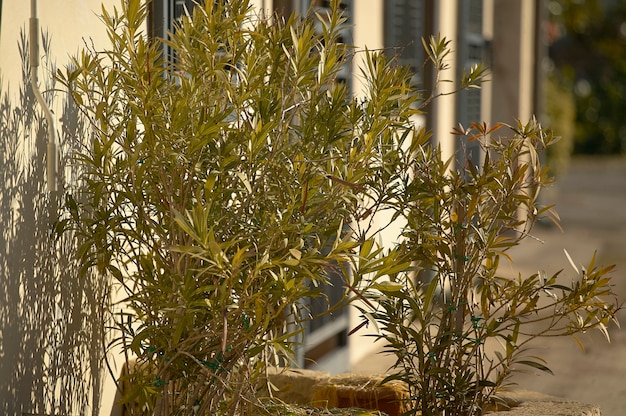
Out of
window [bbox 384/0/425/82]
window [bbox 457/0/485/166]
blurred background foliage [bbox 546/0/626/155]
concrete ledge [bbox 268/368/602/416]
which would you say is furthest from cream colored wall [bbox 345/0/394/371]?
blurred background foliage [bbox 546/0/626/155]

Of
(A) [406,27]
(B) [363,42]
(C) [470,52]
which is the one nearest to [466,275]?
(B) [363,42]

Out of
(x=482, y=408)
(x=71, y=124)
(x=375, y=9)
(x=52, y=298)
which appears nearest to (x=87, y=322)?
(x=52, y=298)

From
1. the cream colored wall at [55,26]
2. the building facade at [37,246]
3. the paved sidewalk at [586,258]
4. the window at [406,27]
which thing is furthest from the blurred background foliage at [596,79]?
the building facade at [37,246]

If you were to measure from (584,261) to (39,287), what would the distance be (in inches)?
Result: 269

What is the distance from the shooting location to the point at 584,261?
8680 millimetres

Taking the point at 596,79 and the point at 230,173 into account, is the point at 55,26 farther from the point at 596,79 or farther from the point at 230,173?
the point at 596,79

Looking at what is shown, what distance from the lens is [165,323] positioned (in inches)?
96.6

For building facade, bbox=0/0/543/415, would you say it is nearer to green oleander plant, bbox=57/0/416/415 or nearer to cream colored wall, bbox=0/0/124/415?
cream colored wall, bbox=0/0/124/415

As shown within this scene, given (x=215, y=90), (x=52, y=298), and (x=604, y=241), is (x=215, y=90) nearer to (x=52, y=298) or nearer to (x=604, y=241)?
(x=52, y=298)

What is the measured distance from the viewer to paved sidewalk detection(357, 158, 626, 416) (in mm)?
5223

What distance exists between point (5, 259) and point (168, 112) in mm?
567

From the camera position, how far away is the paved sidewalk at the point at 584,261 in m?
5.22

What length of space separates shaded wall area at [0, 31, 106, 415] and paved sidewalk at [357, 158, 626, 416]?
1208 millimetres

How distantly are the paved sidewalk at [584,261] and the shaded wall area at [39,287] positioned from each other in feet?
3.96
